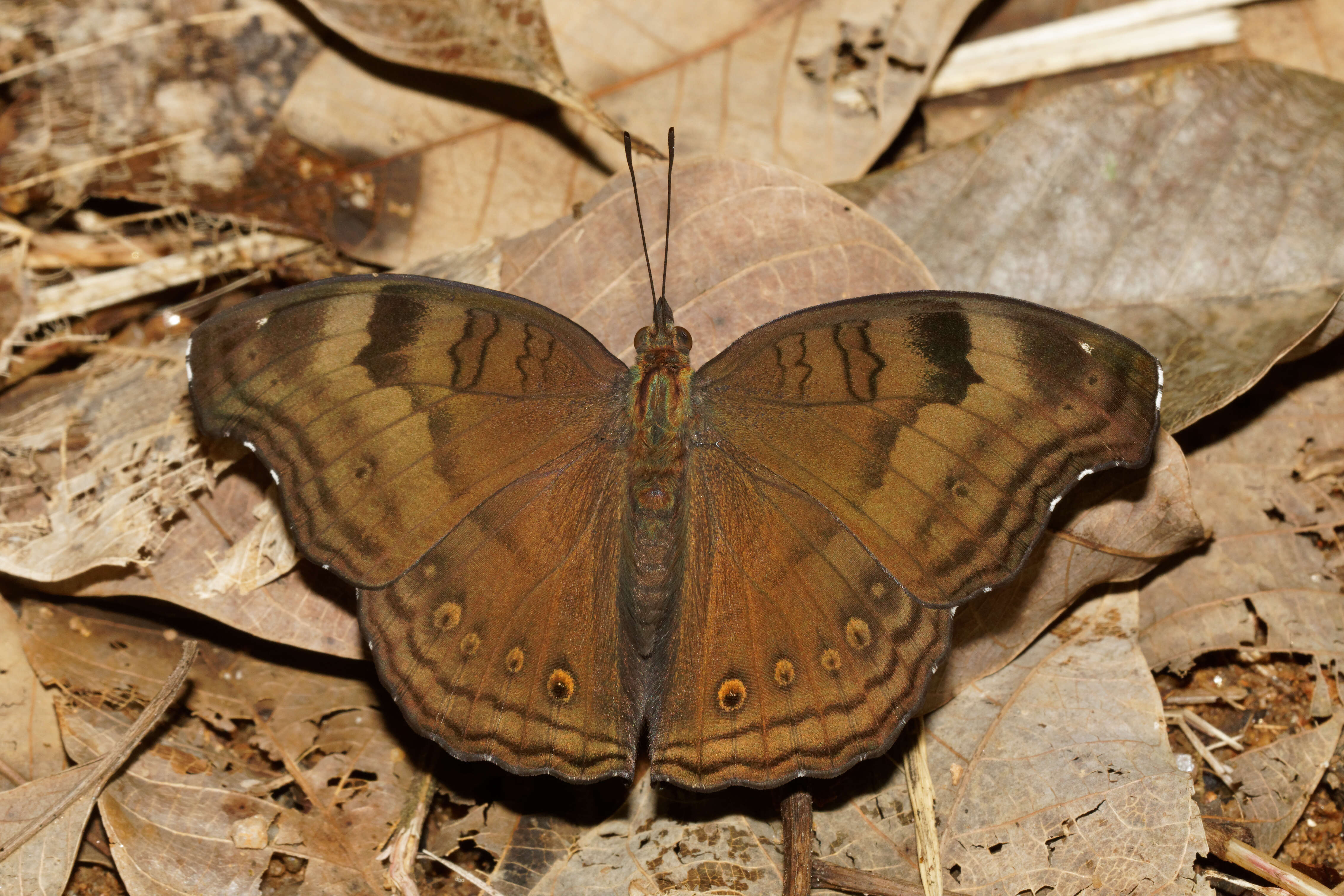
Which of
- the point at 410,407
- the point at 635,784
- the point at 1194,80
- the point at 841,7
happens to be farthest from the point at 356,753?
the point at 1194,80

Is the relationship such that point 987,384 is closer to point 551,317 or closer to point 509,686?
point 551,317

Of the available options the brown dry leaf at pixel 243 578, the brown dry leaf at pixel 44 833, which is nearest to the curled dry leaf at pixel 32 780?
the brown dry leaf at pixel 44 833

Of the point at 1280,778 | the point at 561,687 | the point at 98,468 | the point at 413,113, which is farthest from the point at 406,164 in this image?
the point at 1280,778

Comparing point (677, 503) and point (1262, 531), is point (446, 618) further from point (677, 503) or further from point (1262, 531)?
point (1262, 531)

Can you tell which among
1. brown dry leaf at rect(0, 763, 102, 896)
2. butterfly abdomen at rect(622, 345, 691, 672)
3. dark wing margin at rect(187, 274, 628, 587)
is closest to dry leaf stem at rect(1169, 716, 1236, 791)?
butterfly abdomen at rect(622, 345, 691, 672)

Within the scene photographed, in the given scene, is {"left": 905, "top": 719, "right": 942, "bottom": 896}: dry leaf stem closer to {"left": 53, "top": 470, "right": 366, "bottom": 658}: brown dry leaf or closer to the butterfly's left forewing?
the butterfly's left forewing

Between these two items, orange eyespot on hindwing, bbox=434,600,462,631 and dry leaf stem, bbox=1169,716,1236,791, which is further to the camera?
dry leaf stem, bbox=1169,716,1236,791
